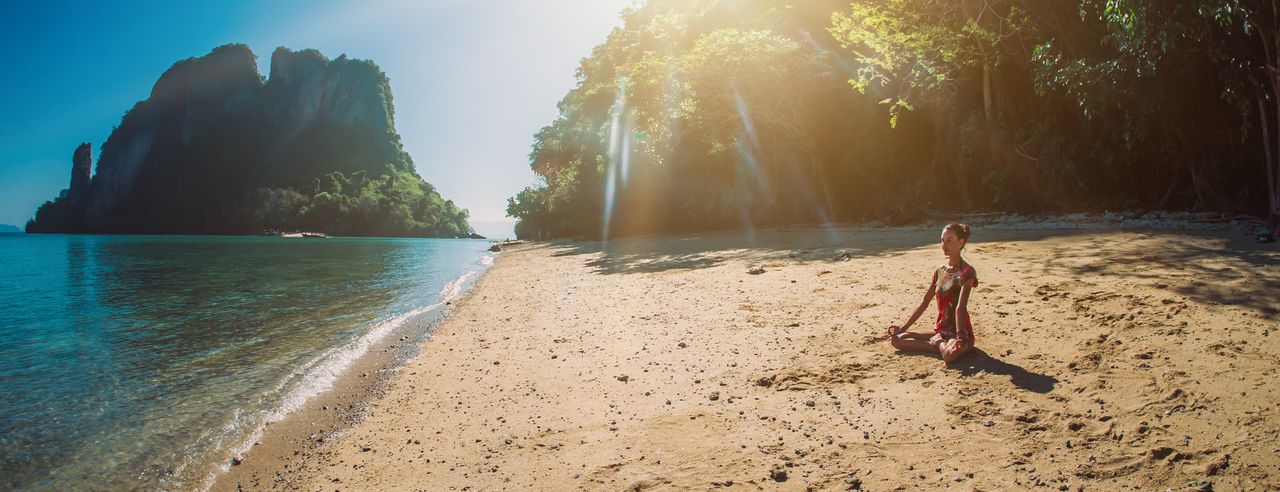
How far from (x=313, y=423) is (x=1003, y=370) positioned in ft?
18.4

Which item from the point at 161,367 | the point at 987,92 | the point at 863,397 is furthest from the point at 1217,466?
the point at 987,92

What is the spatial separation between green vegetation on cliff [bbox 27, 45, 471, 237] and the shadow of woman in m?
117

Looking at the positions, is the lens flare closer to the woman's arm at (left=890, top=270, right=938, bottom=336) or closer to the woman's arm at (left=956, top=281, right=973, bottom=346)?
the woman's arm at (left=890, top=270, right=938, bottom=336)

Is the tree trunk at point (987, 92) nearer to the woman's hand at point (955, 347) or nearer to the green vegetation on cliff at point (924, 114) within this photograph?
the green vegetation on cliff at point (924, 114)

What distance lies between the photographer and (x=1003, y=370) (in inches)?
161

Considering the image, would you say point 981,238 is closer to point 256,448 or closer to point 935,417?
point 935,417

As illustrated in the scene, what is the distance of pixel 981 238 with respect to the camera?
11711 millimetres

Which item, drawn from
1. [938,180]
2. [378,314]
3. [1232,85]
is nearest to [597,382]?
[378,314]

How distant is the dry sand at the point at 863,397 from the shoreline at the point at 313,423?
50mm

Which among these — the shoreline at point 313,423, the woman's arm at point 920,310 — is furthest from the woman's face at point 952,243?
the shoreline at point 313,423

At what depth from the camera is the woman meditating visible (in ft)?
14.6

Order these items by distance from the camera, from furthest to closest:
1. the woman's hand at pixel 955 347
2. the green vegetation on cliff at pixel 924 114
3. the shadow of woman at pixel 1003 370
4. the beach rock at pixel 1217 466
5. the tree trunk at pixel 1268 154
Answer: the green vegetation on cliff at pixel 924 114 < the tree trunk at pixel 1268 154 < the woman's hand at pixel 955 347 < the shadow of woman at pixel 1003 370 < the beach rock at pixel 1217 466

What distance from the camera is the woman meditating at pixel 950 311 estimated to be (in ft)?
14.6

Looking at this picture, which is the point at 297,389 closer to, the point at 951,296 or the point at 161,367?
the point at 161,367
